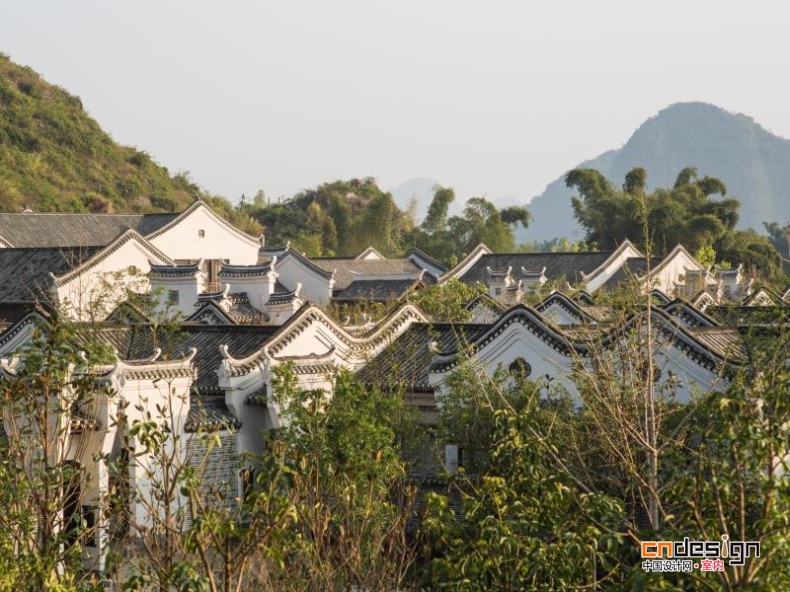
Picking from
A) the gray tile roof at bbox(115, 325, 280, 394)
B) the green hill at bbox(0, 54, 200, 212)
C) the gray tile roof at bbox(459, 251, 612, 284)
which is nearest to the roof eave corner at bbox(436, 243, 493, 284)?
the gray tile roof at bbox(459, 251, 612, 284)

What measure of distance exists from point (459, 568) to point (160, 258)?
26.0 metres

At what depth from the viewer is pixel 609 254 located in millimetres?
36125

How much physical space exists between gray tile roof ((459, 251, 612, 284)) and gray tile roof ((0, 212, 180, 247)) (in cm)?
916

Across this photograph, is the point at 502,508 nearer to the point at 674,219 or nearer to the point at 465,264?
the point at 465,264

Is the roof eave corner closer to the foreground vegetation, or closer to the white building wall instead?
the white building wall

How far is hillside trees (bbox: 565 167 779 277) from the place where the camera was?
163 feet

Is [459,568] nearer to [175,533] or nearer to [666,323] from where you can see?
[175,533]

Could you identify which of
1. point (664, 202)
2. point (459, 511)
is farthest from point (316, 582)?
point (664, 202)

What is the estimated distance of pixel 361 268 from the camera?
3881 centimetres

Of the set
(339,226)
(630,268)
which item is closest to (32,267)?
(630,268)

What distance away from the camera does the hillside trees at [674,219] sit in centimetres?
4956

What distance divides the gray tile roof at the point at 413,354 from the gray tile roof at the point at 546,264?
54.6 ft

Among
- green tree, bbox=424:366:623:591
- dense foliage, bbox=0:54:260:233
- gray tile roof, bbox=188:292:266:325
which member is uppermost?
dense foliage, bbox=0:54:260:233

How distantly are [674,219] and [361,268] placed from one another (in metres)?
16.4
